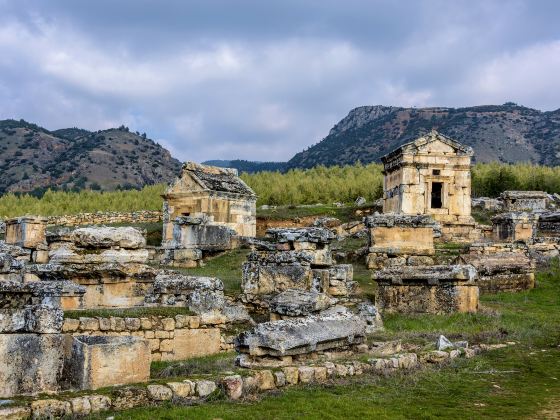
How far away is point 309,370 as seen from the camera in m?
6.45

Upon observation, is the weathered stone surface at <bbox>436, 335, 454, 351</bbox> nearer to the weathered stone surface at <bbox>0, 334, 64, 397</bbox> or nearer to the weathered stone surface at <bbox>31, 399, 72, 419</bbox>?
the weathered stone surface at <bbox>0, 334, 64, 397</bbox>

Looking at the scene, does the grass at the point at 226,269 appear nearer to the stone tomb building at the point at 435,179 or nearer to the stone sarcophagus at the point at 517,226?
the stone tomb building at the point at 435,179

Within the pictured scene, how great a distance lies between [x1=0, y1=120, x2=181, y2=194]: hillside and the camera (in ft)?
334

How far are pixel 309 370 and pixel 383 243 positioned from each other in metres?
10.7

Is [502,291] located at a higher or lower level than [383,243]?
lower

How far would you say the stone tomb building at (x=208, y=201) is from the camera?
25094mm

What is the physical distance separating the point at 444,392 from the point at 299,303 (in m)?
3.46

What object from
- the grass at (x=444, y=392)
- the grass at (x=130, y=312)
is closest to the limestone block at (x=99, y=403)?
the grass at (x=444, y=392)

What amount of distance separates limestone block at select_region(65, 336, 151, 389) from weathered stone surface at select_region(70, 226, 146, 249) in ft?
12.6

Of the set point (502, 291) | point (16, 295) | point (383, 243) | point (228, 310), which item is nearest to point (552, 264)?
point (502, 291)

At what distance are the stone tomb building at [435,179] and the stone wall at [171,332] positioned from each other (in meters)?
17.0

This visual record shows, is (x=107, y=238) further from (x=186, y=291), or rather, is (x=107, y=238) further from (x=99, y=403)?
(x=99, y=403)

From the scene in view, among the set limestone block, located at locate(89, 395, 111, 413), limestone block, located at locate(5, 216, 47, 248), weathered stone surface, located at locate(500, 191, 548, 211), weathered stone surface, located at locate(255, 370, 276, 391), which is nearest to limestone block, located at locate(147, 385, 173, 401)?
limestone block, located at locate(89, 395, 111, 413)

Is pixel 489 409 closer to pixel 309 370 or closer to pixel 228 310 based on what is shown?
pixel 309 370
